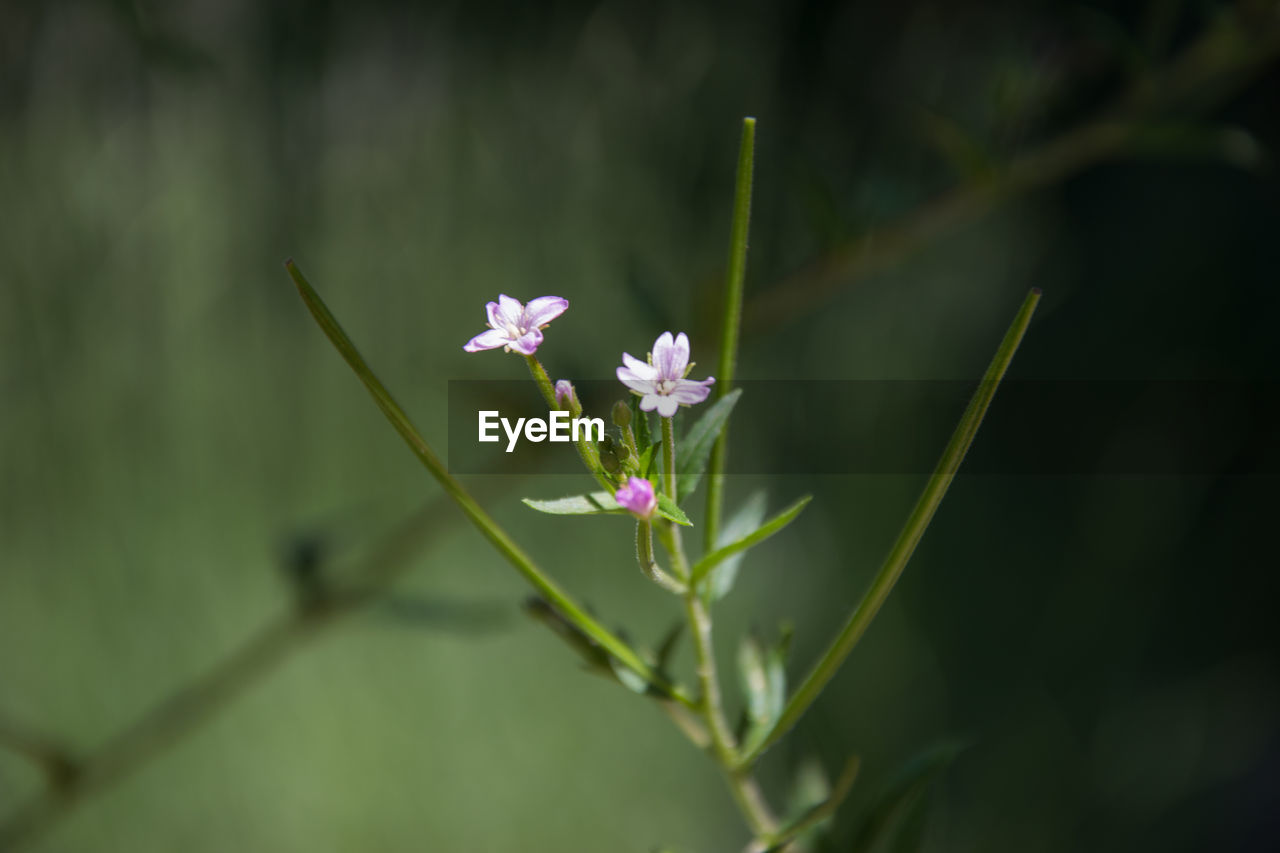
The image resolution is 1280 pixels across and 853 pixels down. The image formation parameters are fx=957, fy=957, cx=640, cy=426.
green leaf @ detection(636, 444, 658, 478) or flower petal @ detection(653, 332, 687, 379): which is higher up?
flower petal @ detection(653, 332, 687, 379)

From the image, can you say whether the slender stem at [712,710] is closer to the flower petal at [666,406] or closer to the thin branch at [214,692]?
the flower petal at [666,406]

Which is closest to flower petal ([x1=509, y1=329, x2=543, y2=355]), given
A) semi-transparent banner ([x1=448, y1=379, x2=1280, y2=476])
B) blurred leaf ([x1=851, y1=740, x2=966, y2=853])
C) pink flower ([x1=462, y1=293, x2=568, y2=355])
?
pink flower ([x1=462, y1=293, x2=568, y2=355])

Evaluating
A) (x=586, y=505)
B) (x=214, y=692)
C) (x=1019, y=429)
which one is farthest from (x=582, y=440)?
(x=1019, y=429)

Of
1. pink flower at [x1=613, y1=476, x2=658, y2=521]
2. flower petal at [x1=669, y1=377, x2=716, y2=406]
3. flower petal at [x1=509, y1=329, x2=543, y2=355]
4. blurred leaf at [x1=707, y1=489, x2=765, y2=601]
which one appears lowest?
blurred leaf at [x1=707, y1=489, x2=765, y2=601]

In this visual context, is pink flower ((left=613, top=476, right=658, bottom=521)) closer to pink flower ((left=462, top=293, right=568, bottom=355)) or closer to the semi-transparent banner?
pink flower ((left=462, top=293, right=568, bottom=355))

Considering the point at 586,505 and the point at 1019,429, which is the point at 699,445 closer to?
the point at 586,505

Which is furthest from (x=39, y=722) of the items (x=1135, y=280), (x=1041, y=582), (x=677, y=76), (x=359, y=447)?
(x=1135, y=280)

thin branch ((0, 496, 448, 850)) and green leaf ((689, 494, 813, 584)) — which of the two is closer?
green leaf ((689, 494, 813, 584))
